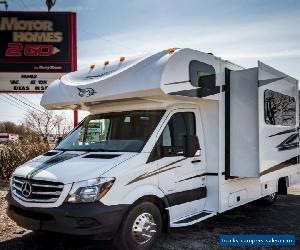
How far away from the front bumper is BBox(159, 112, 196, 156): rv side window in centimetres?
127

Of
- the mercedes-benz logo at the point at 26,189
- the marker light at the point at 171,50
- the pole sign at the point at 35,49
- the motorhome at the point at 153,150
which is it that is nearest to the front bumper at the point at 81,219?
the motorhome at the point at 153,150

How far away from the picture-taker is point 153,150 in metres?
5.63

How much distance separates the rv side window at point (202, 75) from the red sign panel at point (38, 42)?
864cm

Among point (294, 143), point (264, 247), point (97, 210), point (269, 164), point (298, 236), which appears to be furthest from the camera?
point (294, 143)

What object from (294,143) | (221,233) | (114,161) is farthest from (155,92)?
(294,143)

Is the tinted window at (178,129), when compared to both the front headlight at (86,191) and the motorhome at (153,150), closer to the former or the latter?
the motorhome at (153,150)

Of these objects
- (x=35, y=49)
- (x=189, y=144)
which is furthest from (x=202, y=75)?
(x=35, y=49)

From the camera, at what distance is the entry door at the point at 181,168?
19.0ft

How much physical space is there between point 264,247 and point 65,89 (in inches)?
164

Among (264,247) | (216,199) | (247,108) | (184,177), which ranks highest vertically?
(247,108)

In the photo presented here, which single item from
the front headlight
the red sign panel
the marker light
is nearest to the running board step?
the front headlight

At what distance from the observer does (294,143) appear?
8773mm

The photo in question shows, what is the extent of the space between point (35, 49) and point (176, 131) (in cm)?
992

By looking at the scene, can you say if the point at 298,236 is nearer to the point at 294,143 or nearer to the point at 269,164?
the point at 269,164
